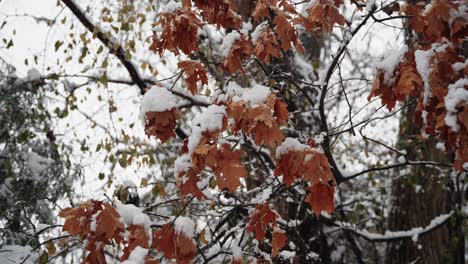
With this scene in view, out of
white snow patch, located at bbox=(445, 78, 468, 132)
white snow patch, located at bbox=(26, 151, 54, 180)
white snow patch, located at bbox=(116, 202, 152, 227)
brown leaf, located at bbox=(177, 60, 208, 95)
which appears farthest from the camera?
white snow patch, located at bbox=(26, 151, 54, 180)

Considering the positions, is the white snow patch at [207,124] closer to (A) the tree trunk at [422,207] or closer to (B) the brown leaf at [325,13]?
(B) the brown leaf at [325,13]

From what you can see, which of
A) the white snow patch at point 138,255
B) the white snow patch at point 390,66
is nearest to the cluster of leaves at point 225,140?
the white snow patch at point 138,255

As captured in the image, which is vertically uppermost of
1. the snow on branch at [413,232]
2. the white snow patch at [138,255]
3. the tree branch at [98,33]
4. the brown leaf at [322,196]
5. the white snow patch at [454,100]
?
the tree branch at [98,33]

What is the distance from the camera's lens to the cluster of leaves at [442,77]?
172 cm

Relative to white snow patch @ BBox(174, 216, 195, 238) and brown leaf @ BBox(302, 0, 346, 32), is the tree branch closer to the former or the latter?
white snow patch @ BBox(174, 216, 195, 238)

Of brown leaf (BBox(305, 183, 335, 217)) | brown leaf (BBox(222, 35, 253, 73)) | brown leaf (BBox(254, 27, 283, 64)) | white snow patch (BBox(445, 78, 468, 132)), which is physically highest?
brown leaf (BBox(254, 27, 283, 64))

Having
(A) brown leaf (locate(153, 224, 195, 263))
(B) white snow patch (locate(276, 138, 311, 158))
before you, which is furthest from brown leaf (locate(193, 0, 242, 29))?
(A) brown leaf (locate(153, 224, 195, 263))

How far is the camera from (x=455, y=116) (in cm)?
172

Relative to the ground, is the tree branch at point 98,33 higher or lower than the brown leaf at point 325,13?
higher

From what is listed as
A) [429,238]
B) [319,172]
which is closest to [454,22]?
[319,172]

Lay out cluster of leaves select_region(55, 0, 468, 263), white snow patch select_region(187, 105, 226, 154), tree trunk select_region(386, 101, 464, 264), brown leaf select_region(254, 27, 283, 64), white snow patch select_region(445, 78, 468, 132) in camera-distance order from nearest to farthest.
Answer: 1. white snow patch select_region(445, 78, 468, 132)
2. cluster of leaves select_region(55, 0, 468, 263)
3. white snow patch select_region(187, 105, 226, 154)
4. brown leaf select_region(254, 27, 283, 64)
5. tree trunk select_region(386, 101, 464, 264)

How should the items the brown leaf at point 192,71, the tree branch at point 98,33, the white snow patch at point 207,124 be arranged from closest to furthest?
the white snow patch at point 207,124 → the brown leaf at point 192,71 → the tree branch at point 98,33

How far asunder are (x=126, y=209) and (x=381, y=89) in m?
Result: 1.82

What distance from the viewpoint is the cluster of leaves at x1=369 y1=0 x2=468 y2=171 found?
1.72 metres
